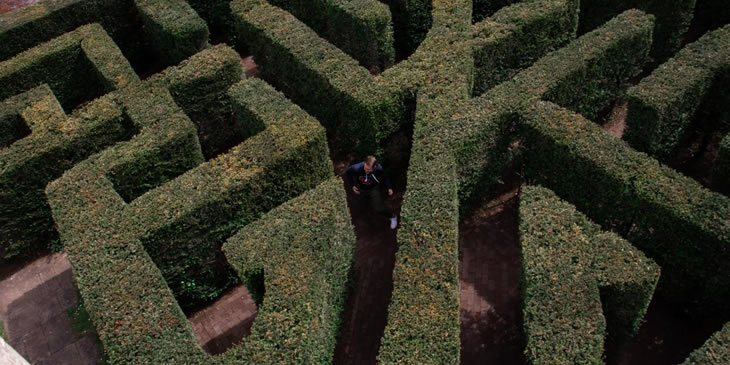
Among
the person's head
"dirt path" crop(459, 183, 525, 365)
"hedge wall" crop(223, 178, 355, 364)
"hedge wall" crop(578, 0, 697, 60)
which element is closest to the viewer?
"hedge wall" crop(223, 178, 355, 364)

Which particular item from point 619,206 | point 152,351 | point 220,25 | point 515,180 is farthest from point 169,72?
point 619,206

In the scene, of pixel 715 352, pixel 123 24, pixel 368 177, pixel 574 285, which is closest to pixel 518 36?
pixel 368 177

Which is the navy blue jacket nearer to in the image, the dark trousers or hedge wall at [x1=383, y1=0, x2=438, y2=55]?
the dark trousers

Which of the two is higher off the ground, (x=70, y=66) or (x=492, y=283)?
(x=70, y=66)

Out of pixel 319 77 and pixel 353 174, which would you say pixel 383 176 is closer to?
pixel 353 174

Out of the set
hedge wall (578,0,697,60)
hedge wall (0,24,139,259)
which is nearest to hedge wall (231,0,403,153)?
hedge wall (0,24,139,259)

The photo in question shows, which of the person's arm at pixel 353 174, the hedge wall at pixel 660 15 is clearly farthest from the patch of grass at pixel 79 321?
the hedge wall at pixel 660 15

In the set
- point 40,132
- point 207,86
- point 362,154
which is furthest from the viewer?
point 207,86
